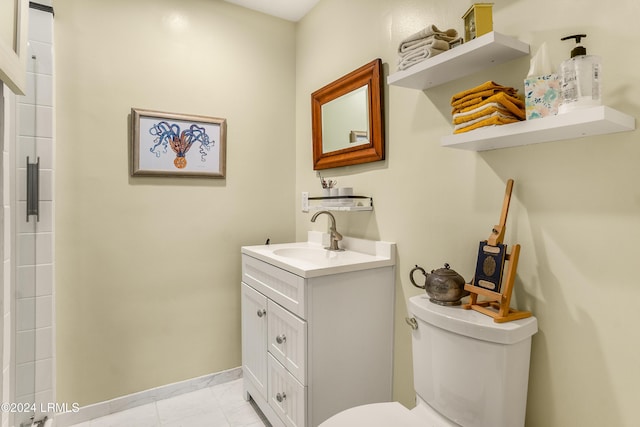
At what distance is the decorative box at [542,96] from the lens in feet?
3.15

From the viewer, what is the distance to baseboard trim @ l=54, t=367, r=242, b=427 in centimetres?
190

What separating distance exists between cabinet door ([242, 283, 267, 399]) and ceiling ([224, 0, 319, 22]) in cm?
184

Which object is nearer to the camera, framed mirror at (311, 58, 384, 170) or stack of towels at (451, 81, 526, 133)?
stack of towels at (451, 81, 526, 133)

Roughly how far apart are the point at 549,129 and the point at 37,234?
7.07 feet

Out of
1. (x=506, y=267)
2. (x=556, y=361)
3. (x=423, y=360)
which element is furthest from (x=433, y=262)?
(x=556, y=361)

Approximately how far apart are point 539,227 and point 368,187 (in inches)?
35.3

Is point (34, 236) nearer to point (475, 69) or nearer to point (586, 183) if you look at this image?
point (475, 69)

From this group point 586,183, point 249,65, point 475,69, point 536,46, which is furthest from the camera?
point 249,65

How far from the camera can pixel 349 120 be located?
1974mm

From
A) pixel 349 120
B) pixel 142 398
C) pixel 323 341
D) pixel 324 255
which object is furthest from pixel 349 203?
pixel 142 398

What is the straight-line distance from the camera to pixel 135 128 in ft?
6.56

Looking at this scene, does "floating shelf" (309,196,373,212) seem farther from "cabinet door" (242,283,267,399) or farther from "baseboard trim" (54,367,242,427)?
"baseboard trim" (54,367,242,427)

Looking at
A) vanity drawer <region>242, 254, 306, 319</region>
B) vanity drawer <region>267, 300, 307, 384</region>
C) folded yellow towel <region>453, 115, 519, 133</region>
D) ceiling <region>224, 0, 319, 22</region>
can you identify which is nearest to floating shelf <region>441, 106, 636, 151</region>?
folded yellow towel <region>453, 115, 519, 133</region>

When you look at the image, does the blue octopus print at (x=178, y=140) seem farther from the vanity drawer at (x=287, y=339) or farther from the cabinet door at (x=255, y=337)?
the vanity drawer at (x=287, y=339)
